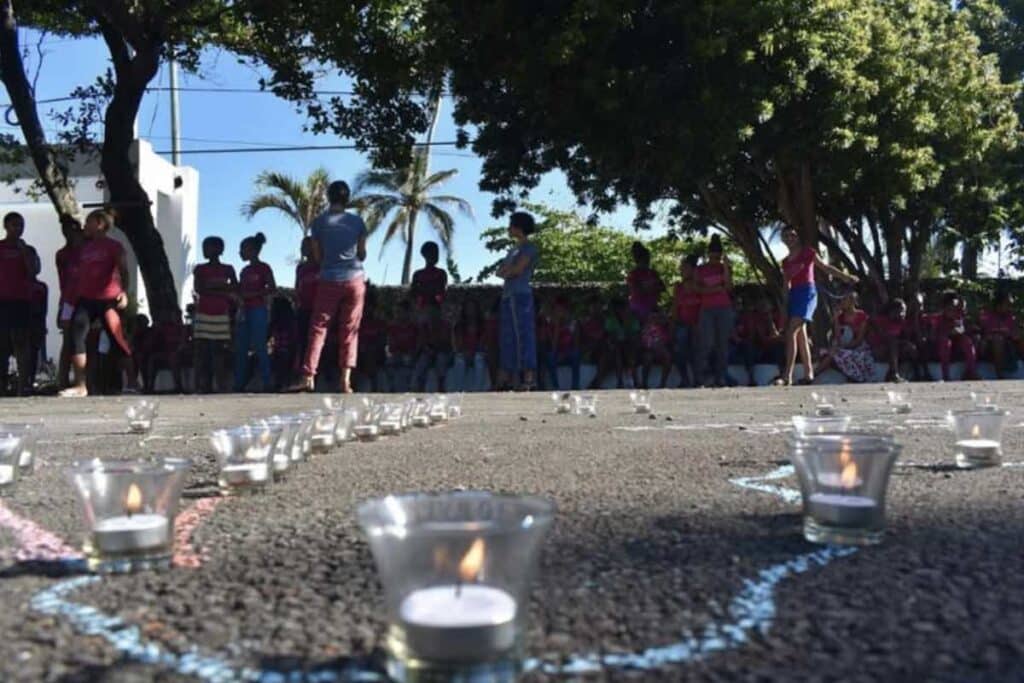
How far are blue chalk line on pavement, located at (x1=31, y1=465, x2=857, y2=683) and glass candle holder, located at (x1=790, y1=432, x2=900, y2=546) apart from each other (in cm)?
30

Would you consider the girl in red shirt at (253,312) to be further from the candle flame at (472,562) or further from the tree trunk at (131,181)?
the candle flame at (472,562)

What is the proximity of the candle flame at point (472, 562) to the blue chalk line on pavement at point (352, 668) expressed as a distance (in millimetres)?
186

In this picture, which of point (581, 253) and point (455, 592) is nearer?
point (455, 592)

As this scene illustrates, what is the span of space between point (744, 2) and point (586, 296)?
9507mm

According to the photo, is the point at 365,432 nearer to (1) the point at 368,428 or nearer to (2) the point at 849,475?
(1) the point at 368,428

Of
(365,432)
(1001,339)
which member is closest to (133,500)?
(365,432)

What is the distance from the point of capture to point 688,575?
2.00 m

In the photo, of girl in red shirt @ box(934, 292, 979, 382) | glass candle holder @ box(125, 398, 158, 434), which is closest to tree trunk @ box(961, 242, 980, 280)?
girl in red shirt @ box(934, 292, 979, 382)

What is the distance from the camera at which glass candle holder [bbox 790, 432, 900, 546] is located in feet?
7.32

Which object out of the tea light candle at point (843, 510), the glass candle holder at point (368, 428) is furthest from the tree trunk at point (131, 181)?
the tea light candle at point (843, 510)

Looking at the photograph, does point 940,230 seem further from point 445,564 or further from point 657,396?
point 445,564

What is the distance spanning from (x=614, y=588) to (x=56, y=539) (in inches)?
55.4

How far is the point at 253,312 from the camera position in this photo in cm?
1097

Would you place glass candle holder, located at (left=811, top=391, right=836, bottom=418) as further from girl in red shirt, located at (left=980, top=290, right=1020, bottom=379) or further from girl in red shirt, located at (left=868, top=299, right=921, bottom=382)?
girl in red shirt, located at (left=980, top=290, right=1020, bottom=379)
